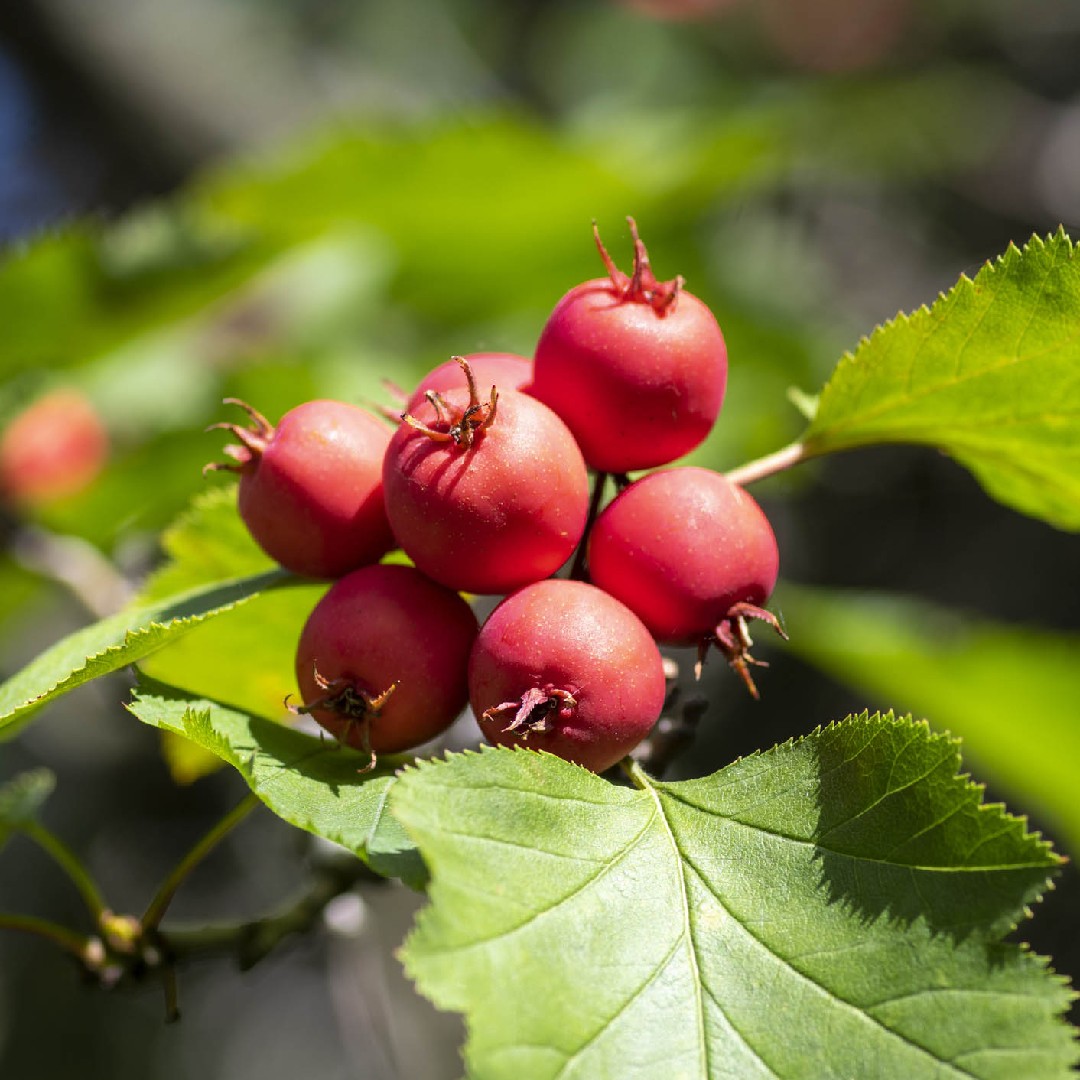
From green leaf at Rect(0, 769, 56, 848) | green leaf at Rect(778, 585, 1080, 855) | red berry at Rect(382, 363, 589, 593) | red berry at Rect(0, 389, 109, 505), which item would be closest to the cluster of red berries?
red berry at Rect(382, 363, 589, 593)

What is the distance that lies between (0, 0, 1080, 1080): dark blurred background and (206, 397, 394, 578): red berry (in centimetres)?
66

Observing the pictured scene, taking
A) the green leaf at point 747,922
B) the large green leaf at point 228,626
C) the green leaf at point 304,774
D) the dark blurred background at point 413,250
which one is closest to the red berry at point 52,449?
the dark blurred background at point 413,250

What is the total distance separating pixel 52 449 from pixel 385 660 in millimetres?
2005

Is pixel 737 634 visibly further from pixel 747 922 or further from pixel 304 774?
pixel 304 774

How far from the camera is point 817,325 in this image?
11.7 feet

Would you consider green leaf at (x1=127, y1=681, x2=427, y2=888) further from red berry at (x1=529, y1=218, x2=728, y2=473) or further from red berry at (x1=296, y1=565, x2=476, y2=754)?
red berry at (x1=529, y1=218, x2=728, y2=473)

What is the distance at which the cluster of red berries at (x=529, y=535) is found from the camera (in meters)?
1.21

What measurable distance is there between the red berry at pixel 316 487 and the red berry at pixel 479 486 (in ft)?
0.34

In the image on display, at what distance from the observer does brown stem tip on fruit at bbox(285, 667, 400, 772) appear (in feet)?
4.09

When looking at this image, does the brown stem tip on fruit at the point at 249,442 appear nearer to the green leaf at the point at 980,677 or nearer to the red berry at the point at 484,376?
the red berry at the point at 484,376

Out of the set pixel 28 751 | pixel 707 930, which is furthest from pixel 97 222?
pixel 28 751

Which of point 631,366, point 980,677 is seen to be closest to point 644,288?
point 631,366

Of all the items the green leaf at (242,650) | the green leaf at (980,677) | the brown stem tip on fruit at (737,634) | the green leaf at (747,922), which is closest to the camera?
the green leaf at (747,922)

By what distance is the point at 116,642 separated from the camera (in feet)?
4.57
